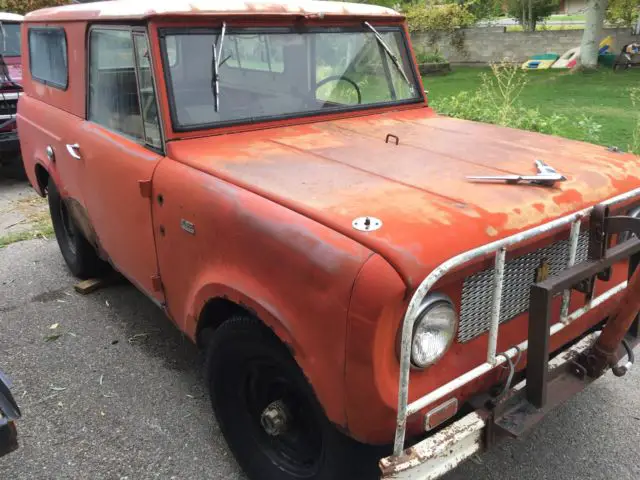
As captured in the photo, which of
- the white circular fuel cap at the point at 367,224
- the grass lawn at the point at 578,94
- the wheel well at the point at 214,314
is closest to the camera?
the white circular fuel cap at the point at 367,224

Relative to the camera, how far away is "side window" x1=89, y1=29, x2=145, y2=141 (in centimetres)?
294

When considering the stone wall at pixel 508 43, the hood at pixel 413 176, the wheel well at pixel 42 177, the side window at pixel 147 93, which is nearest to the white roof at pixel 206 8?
the side window at pixel 147 93

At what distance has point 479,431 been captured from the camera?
1850 millimetres

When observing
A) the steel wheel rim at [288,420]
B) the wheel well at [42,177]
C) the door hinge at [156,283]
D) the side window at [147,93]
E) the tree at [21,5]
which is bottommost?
the steel wheel rim at [288,420]

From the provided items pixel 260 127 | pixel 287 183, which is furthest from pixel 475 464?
pixel 260 127

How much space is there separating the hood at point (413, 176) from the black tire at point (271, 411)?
54 cm

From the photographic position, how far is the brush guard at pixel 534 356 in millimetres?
1674

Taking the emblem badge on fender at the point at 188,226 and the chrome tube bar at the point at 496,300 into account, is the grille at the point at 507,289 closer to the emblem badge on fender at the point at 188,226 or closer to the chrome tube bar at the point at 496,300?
the chrome tube bar at the point at 496,300

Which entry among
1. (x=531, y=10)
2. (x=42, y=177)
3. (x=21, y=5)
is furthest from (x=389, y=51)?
(x=531, y=10)

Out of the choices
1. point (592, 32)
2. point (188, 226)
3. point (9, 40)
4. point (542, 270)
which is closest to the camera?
point (542, 270)

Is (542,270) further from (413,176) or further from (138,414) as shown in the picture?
(138,414)

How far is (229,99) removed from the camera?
2914 mm

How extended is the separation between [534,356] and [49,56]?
147 inches

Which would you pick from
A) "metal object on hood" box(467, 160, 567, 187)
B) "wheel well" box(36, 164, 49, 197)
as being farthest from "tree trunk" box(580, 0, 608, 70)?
"metal object on hood" box(467, 160, 567, 187)
